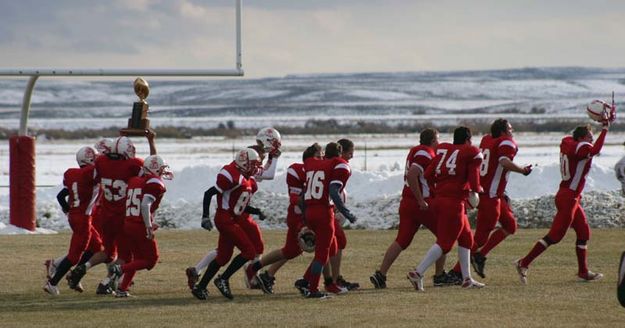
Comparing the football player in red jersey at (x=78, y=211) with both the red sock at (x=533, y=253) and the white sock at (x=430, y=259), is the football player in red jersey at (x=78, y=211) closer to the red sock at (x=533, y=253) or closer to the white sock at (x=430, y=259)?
the white sock at (x=430, y=259)

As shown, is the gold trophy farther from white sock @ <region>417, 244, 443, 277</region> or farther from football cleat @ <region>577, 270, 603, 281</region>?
football cleat @ <region>577, 270, 603, 281</region>

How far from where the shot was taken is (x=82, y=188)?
14.4 metres

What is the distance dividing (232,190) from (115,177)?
1334mm

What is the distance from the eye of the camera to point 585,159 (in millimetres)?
14891

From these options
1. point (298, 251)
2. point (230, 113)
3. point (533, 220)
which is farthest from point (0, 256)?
point (230, 113)

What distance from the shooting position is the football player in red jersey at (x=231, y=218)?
13.6 m

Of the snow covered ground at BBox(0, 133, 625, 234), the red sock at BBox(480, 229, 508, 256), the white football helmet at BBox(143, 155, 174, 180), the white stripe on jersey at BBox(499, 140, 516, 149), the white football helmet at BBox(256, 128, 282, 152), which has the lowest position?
the snow covered ground at BBox(0, 133, 625, 234)

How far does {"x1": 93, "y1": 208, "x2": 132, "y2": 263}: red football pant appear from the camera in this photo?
14211mm

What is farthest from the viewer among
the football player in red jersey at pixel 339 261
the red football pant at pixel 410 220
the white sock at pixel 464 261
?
the red football pant at pixel 410 220

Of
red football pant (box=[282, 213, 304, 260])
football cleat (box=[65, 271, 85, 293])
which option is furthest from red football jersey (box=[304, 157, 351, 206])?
football cleat (box=[65, 271, 85, 293])

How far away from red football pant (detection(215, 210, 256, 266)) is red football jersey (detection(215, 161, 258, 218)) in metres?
0.08

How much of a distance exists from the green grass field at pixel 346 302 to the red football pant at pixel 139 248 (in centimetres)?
33

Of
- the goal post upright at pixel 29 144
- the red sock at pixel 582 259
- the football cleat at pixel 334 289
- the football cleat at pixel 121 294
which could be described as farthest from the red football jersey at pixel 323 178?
the goal post upright at pixel 29 144

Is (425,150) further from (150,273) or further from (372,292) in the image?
(150,273)
